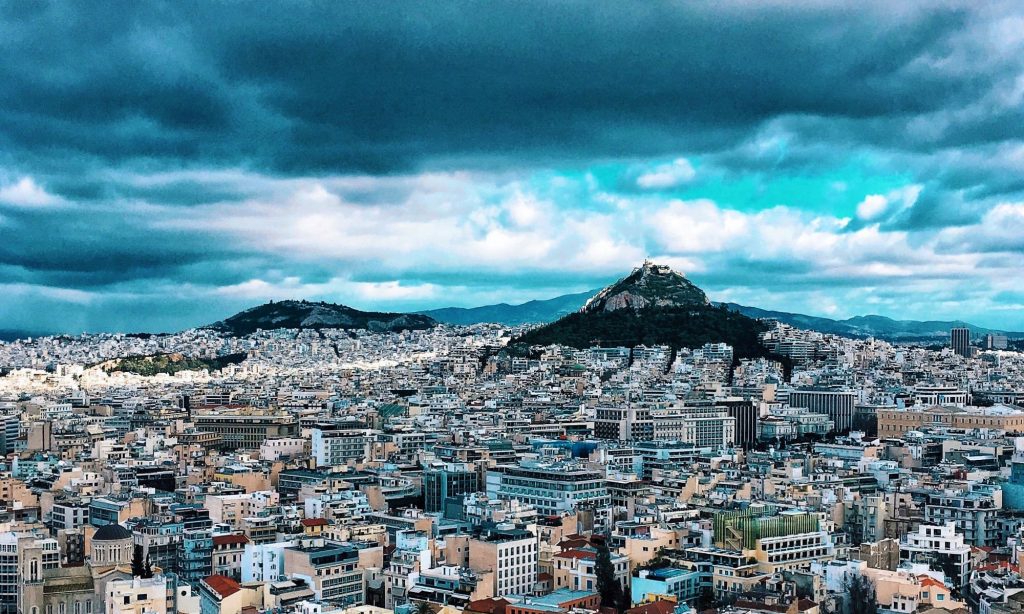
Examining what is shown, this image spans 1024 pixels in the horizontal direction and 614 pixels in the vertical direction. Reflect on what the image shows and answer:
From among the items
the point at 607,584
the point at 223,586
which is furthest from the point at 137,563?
the point at 607,584

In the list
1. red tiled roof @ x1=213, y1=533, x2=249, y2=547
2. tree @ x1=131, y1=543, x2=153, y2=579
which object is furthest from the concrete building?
tree @ x1=131, y1=543, x2=153, y2=579

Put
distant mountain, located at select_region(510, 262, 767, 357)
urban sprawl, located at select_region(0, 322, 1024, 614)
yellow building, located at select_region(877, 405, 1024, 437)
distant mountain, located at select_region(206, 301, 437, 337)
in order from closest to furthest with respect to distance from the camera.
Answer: urban sprawl, located at select_region(0, 322, 1024, 614), yellow building, located at select_region(877, 405, 1024, 437), distant mountain, located at select_region(510, 262, 767, 357), distant mountain, located at select_region(206, 301, 437, 337)

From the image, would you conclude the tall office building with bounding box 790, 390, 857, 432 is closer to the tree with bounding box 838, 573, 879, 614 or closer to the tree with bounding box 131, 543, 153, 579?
the tree with bounding box 838, 573, 879, 614

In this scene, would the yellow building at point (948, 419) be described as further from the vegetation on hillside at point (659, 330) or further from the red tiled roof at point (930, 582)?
the vegetation on hillside at point (659, 330)

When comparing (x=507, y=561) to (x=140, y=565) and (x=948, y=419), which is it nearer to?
(x=140, y=565)

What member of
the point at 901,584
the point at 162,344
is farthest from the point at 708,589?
the point at 162,344
